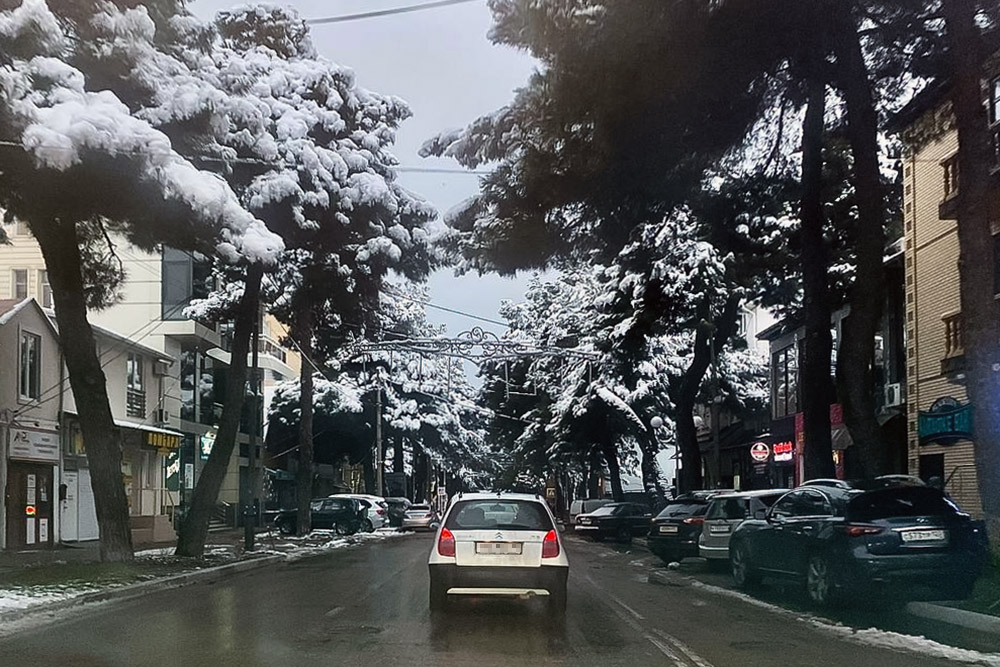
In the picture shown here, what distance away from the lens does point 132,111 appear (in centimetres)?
1920

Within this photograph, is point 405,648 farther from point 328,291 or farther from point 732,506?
point 328,291

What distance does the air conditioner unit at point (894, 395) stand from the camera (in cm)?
2970

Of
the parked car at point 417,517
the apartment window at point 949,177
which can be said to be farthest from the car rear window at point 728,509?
the parked car at point 417,517

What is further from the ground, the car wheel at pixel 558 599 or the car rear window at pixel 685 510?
the car rear window at pixel 685 510

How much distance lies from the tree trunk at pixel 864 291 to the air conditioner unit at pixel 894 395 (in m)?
10.3

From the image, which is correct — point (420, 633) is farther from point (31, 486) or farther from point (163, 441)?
point (163, 441)

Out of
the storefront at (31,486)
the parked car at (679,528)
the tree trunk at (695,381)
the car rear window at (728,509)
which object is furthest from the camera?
the tree trunk at (695,381)

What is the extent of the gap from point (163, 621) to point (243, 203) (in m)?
11.6

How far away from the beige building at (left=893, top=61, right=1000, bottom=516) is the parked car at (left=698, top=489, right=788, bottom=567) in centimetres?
319

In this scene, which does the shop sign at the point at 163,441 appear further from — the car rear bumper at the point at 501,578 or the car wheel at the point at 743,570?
the car rear bumper at the point at 501,578

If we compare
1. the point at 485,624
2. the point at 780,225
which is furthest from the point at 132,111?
the point at 780,225

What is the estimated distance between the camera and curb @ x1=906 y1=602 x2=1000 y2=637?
12.6 metres

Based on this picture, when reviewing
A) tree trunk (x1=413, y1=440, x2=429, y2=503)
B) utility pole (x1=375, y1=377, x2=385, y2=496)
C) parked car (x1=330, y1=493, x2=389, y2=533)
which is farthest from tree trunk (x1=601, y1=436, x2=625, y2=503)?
tree trunk (x1=413, y1=440, x2=429, y2=503)

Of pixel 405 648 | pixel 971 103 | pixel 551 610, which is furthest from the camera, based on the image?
pixel 971 103
